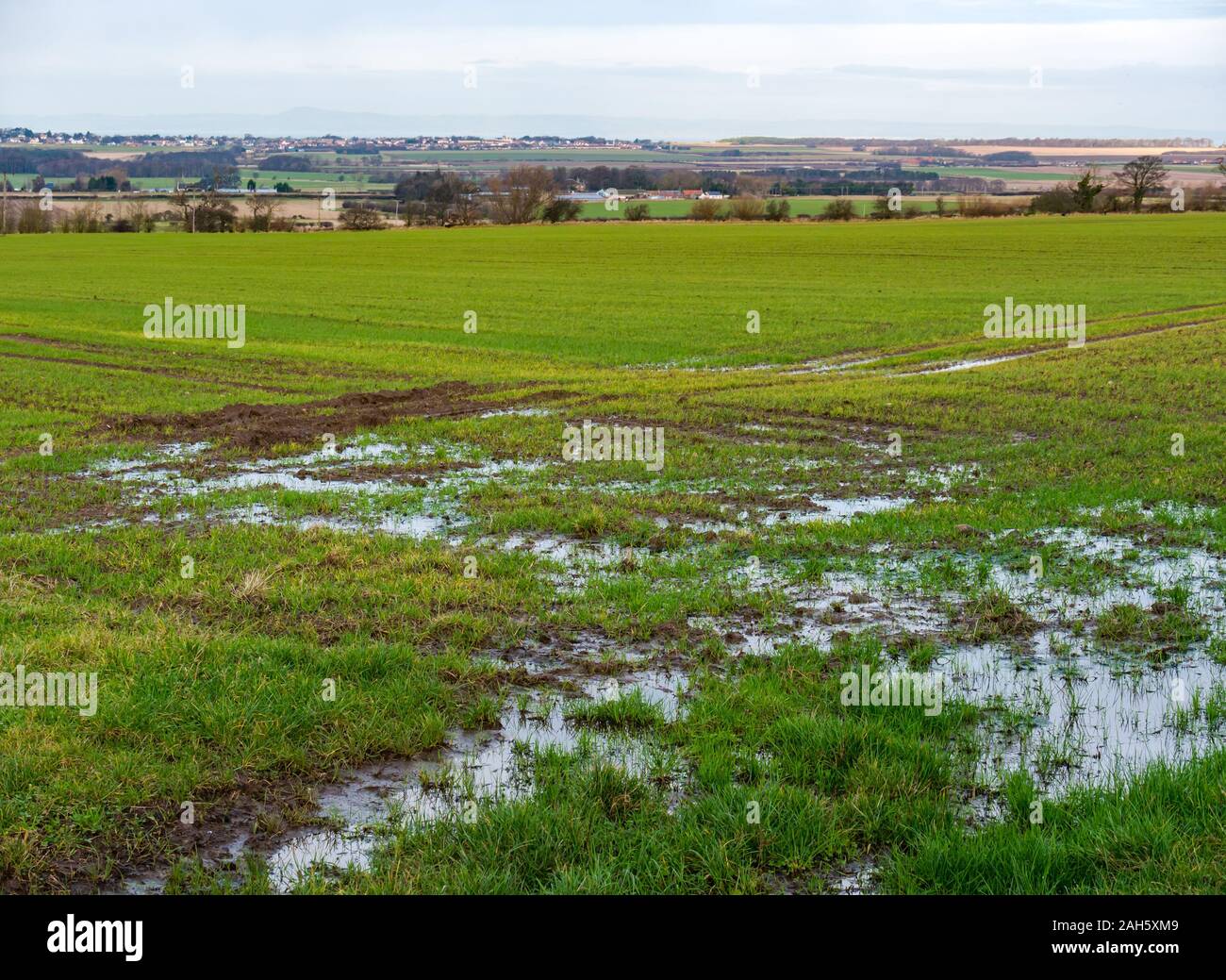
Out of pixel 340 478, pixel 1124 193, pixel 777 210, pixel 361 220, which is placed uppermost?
pixel 1124 193

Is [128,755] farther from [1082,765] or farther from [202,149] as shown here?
[202,149]

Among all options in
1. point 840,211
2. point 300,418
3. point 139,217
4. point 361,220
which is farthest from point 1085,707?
point 139,217

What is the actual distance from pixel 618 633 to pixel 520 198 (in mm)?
116215

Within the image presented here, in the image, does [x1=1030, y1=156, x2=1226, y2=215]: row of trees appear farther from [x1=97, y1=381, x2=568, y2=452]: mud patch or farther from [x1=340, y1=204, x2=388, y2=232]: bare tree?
[x1=97, y1=381, x2=568, y2=452]: mud patch

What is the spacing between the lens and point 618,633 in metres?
8.49

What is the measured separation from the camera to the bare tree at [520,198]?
11994 centimetres

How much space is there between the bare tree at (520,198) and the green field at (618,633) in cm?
10033

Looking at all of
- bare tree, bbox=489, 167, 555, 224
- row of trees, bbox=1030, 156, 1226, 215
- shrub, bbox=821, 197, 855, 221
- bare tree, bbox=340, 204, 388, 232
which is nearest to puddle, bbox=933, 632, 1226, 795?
shrub, bbox=821, 197, 855, 221

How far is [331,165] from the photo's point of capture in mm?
198875

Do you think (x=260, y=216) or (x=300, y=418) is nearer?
(x=300, y=418)

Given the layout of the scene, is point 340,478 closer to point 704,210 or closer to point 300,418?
point 300,418
